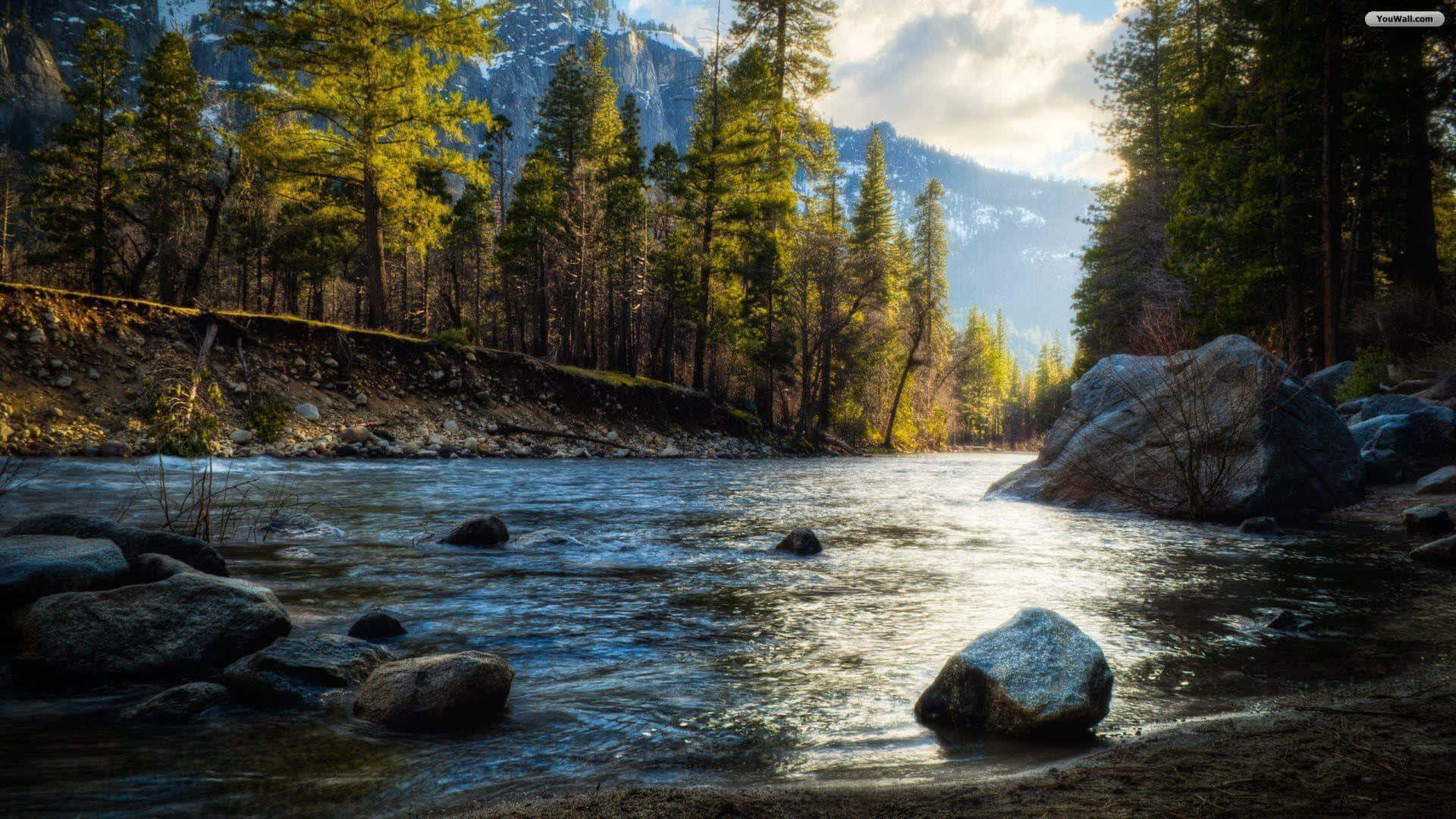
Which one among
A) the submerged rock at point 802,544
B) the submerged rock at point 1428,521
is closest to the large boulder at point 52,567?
the submerged rock at point 802,544

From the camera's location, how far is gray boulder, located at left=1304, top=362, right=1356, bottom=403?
51.2 feet

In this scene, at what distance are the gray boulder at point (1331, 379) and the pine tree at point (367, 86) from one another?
22312 millimetres

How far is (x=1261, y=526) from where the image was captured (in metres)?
9.17

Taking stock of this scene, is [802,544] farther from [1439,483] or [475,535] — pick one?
[1439,483]

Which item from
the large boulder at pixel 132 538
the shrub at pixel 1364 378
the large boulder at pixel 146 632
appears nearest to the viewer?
the large boulder at pixel 146 632

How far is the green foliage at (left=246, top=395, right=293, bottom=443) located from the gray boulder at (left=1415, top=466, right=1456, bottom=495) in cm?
2169

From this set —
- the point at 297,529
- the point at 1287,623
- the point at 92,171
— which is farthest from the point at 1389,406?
the point at 92,171

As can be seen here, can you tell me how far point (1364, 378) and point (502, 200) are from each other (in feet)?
137

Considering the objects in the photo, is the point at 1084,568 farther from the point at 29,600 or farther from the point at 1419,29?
the point at 1419,29

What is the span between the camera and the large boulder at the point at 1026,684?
3102 millimetres

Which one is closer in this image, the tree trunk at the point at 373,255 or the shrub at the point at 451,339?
the tree trunk at the point at 373,255

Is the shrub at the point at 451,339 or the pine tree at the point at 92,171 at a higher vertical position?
the pine tree at the point at 92,171

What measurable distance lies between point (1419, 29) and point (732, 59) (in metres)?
23.2

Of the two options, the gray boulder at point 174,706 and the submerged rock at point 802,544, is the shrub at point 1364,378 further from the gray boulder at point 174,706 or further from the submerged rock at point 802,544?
the gray boulder at point 174,706
